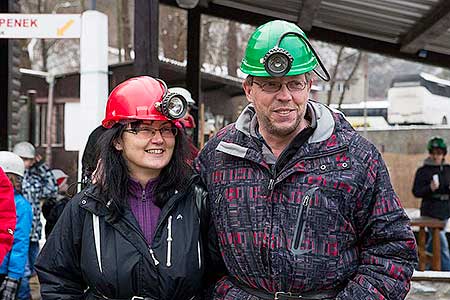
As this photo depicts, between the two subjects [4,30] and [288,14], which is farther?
[288,14]

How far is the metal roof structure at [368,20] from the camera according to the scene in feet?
21.9

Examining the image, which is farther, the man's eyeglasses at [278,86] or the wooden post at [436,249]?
the wooden post at [436,249]

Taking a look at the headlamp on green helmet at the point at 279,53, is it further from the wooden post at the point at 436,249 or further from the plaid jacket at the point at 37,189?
the wooden post at the point at 436,249

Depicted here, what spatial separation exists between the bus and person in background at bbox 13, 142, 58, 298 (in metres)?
15.6

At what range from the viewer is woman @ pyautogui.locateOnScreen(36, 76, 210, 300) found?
2414 mm

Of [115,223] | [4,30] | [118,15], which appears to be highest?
[118,15]

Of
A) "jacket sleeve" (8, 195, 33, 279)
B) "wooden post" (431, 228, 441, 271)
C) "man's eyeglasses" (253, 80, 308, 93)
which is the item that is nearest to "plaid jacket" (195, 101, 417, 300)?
"man's eyeglasses" (253, 80, 308, 93)

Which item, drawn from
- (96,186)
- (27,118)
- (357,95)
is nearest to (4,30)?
(96,186)

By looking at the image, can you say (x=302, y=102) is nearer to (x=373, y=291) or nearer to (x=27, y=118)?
(x=373, y=291)

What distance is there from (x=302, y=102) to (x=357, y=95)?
38.6 meters

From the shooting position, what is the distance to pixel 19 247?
489 centimetres

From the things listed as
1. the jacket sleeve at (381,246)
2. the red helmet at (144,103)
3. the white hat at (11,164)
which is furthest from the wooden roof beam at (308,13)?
the jacket sleeve at (381,246)

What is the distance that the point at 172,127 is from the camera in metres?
2.61

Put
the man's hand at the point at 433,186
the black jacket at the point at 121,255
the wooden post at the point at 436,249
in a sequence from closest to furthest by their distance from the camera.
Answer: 1. the black jacket at the point at 121,255
2. the wooden post at the point at 436,249
3. the man's hand at the point at 433,186
